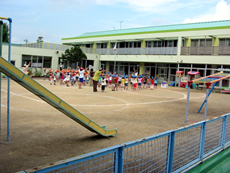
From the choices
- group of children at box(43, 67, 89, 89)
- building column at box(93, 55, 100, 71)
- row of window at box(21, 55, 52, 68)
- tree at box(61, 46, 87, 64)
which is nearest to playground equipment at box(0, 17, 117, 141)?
group of children at box(43, 67, 89, 89)

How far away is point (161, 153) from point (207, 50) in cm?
2827

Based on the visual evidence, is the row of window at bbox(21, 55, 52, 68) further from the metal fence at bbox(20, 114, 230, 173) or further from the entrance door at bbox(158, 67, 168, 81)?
the metal fence at bbox(20, 114, 230, 173)

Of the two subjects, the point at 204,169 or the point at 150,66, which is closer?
the point at 204,169

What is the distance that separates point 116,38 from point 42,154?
3824 cm

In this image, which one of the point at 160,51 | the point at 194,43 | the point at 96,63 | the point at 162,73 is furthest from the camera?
the point at 96,63

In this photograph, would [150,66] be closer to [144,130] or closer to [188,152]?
[144,130]

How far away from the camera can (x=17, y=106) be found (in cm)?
1146

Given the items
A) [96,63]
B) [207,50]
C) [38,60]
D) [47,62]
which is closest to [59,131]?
[207,50]

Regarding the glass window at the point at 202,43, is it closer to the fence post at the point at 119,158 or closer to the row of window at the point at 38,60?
the row of window at the point at 38,60

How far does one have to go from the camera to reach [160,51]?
117 ft

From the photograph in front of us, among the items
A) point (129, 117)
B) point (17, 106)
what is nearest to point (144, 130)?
point (129, 117)

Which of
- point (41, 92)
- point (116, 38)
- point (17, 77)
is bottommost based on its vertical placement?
point (41, 92)

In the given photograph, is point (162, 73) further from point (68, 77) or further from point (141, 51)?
point (68, 77)

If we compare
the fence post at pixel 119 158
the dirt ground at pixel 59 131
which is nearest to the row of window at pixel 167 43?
the dirt ground at pixel 59 131
